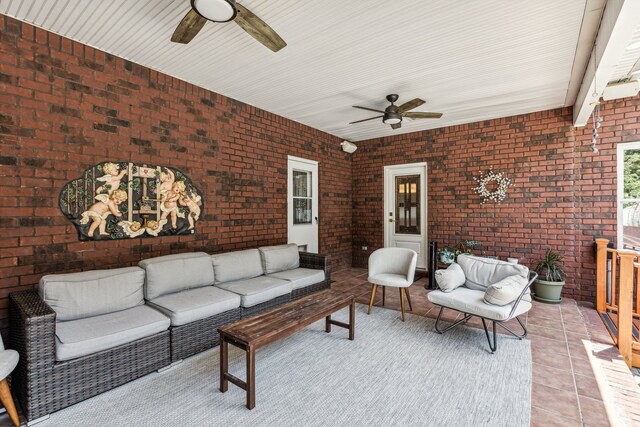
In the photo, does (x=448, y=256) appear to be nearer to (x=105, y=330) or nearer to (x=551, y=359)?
(x=551, y=359)

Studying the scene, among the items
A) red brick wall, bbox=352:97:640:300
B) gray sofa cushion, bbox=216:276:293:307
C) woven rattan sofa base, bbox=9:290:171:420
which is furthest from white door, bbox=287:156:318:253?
woven rattan sofa base, bbox=9:290:171:420

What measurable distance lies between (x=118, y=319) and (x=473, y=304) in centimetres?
318

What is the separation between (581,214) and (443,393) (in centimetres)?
394

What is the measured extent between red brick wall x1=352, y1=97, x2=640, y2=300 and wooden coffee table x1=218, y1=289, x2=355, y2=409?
3.48 meters

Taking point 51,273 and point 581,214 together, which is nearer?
point 51,273

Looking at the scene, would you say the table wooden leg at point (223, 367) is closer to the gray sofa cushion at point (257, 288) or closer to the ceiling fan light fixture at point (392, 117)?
the gray sofa cushion at point (257, 288)

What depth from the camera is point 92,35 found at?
2717mm

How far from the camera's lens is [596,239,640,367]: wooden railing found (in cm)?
283

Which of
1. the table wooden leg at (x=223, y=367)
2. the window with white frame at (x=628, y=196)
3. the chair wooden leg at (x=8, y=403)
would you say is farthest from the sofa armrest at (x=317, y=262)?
the window with white frame at (x=628, y=196)

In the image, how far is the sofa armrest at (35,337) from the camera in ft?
6.15

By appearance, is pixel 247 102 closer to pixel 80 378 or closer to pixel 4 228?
pixel 4 228

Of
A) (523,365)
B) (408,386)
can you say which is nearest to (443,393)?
(408,386)

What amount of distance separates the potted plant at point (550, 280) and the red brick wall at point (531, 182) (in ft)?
0.71

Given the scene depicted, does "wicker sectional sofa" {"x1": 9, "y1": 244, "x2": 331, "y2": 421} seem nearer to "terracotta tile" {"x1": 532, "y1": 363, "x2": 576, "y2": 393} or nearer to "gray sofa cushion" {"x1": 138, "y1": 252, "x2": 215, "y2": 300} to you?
"gray sofa cushion" {"x1": 138, "y1": 252, "x2": 215, "y2": 300}
